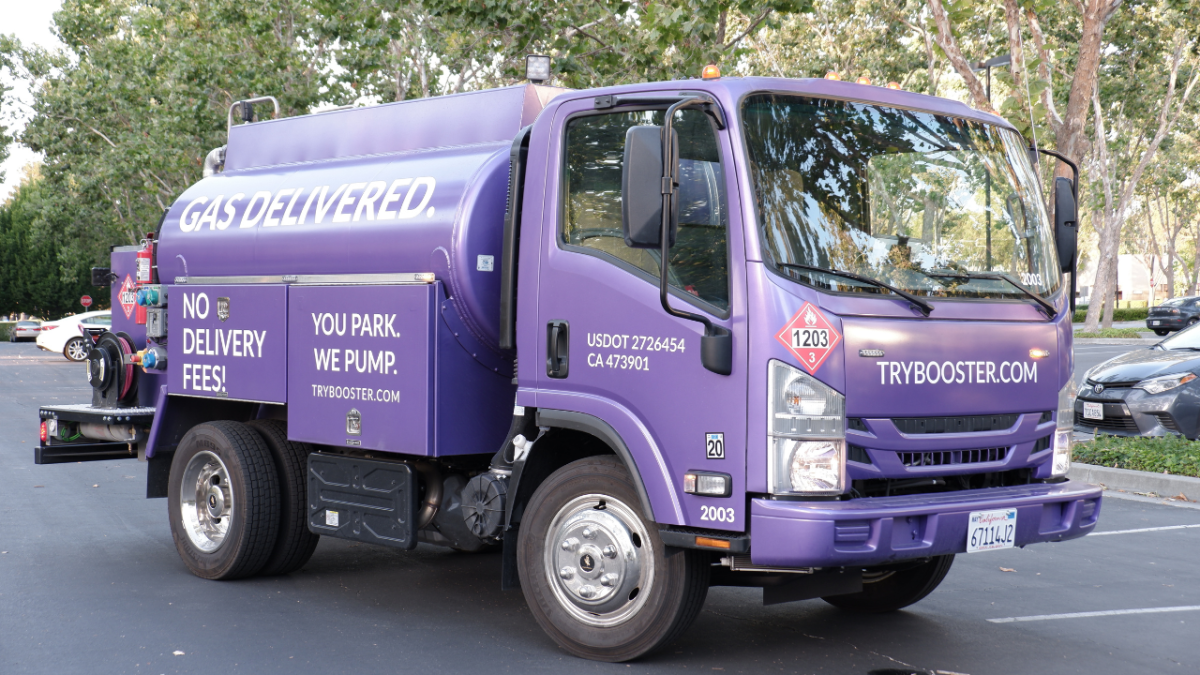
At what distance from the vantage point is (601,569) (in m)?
5.52

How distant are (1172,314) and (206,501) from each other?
1434 inches

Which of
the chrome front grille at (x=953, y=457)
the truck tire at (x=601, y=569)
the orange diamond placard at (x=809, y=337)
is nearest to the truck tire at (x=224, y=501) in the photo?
the truck tire at (x=601, y=569)

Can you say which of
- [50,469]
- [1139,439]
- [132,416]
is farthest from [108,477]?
[1139,439]

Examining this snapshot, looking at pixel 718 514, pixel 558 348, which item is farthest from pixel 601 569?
pixel 558 348

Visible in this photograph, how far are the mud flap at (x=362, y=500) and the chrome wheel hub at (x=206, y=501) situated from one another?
81 centimetres

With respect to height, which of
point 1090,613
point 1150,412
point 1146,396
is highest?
point 1146,396

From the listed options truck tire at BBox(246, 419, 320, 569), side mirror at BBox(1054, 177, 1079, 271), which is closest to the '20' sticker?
side mirror at BBox(1054, 177, 1079, 271)

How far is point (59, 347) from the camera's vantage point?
1453 inches

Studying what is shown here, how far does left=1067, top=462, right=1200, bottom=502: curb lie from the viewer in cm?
1067

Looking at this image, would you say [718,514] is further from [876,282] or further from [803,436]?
[876,282]

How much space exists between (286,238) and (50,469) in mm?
6815

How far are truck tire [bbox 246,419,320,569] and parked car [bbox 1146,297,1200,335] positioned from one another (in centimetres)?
3555

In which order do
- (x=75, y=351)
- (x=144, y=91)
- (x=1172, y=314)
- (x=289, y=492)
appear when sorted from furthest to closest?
(x=1172, y=314) → (x=144, y=91) → (x=75, y=351) → (x=289, y=492)

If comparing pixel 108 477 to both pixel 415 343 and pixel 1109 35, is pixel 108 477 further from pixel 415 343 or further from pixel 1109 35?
pixel 1109 35
